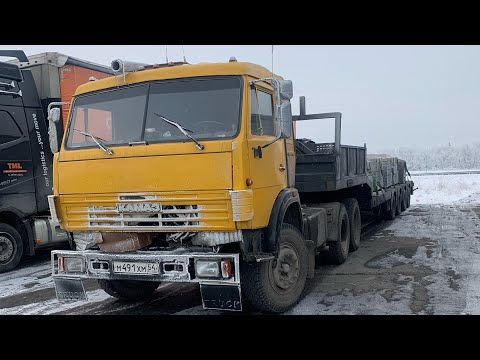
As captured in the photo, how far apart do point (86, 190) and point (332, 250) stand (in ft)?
14.1

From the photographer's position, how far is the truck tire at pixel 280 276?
4.56m

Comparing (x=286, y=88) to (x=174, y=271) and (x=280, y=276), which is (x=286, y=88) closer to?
(x=280, y=276)

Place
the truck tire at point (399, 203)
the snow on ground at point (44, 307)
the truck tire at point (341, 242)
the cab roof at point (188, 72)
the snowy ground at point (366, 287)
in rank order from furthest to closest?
the truck tire at point (399, 203) < the truck tire at point (341, 242) < the snow on ground at point (44, 307) < the snowy ground at point (366, 287) < the cab roof at point (188, 72)

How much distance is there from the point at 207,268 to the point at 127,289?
6.16 ft

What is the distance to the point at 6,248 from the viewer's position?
781 cm

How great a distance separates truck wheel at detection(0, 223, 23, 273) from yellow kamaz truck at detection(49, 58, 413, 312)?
3.49 metres

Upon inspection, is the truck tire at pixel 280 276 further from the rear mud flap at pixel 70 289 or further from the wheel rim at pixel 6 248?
the wheel rim at pixel 6 248

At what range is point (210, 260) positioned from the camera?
4176mm

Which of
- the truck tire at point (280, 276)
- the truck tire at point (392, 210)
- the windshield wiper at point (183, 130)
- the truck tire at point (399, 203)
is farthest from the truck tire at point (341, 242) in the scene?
the truck tire at point (399, 203)

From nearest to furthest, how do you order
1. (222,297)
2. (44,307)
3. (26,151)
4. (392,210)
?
(222,297), (44,307), (26,151), (392,210)

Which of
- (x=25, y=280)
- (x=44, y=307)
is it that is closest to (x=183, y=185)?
(x=44, y=307)

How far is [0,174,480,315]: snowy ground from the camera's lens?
16.5ft
